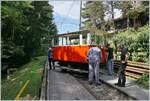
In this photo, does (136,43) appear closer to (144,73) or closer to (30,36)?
(144,73)

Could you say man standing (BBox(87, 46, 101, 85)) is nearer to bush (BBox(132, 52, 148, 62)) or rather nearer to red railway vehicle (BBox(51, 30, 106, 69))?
red railway vehicle (BBox(51, 30, 106, 69))

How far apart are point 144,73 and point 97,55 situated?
2.46 meters

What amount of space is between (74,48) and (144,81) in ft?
20.9

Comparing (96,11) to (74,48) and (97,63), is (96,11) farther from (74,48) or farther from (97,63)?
(97,63)

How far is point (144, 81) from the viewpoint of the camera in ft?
52.3

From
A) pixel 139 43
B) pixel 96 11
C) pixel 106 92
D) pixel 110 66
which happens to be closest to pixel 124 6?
pixel 96 11

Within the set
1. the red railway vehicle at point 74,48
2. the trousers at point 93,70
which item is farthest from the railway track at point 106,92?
the red railway vehicle at point 74,48

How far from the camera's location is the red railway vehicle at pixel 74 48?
20.4 m

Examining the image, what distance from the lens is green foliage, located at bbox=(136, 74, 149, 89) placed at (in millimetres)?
15466

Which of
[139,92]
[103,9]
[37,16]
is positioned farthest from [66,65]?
[37,16]

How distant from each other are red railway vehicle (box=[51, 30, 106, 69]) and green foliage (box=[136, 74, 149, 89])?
389cm

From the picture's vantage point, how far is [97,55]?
16.5 meters

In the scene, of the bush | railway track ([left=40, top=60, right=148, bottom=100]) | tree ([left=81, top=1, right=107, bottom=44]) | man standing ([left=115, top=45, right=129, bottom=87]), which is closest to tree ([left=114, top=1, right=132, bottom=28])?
tree ([left=81, top=1, right=107, bottom=44])

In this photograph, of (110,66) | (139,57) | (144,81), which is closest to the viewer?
Answer: (144,81)
